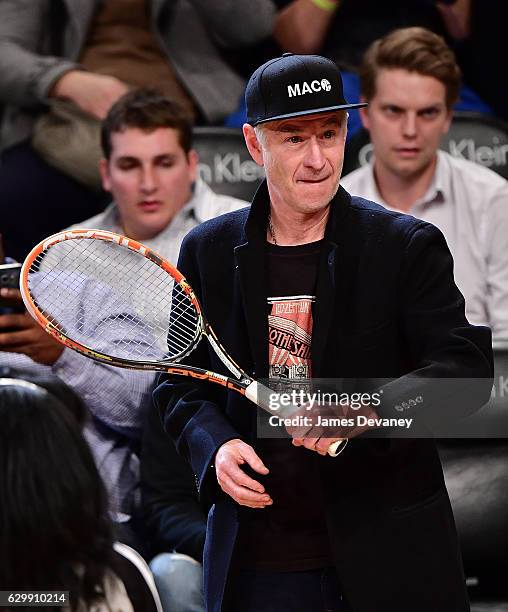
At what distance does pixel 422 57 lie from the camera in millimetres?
3461

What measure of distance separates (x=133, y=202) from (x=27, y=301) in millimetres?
1390

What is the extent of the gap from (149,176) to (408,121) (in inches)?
29.5

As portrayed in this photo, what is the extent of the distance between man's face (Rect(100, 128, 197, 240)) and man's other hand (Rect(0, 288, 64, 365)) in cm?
75

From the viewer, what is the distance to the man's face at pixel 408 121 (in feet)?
11.3

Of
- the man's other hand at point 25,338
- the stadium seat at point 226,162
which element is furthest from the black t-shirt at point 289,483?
the stadium seat at point 226,162

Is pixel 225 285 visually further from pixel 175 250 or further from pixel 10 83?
pixel 10 83

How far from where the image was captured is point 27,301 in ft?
6.59

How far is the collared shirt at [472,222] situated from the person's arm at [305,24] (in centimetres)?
58

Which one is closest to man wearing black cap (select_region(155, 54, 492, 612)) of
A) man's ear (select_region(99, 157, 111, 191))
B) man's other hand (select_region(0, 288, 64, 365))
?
man's other hand (select_region(0, 288, 64, 365))

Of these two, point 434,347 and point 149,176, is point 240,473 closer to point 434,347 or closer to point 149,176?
point 434,347

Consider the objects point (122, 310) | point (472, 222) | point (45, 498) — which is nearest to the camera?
point (45, 498)

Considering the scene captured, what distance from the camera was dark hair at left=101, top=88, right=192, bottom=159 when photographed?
11.0 feet

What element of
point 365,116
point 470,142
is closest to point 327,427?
point 365,116

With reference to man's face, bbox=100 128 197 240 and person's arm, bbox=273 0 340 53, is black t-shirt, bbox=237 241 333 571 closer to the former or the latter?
man's face, bbox=100 128 197 240
